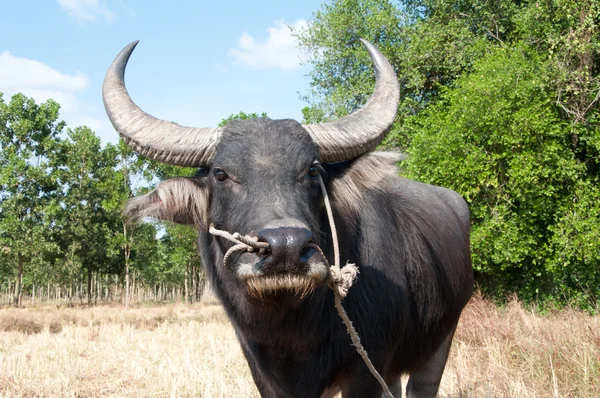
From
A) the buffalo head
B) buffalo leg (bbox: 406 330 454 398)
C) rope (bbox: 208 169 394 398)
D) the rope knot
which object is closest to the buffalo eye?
the buffalo head

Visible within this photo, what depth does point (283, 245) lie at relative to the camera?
214cm

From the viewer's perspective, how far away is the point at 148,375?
20.4ft

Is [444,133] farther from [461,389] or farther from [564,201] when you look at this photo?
[461,389]

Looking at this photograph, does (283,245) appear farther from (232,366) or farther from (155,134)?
(232,366)

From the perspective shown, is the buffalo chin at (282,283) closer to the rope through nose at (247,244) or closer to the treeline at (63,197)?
the rope through nose at (247,244)

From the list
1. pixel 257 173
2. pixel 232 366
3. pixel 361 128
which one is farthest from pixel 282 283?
pixel 232 366

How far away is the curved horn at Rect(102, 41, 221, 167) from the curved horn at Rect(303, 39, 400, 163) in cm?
63

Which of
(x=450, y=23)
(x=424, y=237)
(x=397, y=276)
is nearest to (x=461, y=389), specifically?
(x=424, y=237)

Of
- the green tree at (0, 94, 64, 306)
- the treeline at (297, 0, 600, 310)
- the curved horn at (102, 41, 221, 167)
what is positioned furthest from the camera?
the green tree at (0, 94, 64, 306)

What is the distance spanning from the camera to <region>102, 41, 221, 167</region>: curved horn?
295cm

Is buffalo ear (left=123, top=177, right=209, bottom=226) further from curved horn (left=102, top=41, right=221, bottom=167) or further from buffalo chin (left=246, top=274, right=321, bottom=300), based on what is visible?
buffalo chin (left=246, top=274, right=321, bottom=300)

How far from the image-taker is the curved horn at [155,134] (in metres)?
2.95

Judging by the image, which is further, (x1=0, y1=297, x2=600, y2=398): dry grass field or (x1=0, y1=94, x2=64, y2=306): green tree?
(x1=0, y1=94, x2=64, y2=306): green tree

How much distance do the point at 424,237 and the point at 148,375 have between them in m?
4.08
